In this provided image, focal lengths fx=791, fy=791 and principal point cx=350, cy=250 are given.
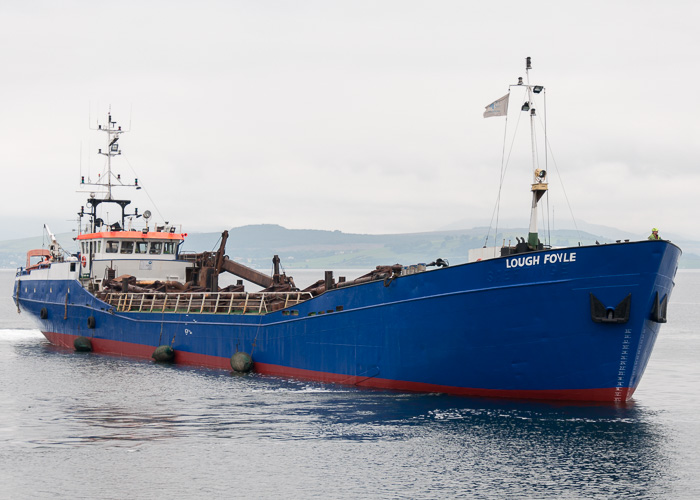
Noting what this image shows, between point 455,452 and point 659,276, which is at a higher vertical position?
point 659,276

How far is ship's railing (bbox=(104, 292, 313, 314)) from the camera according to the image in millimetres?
35469

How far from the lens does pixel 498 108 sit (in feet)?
90.1

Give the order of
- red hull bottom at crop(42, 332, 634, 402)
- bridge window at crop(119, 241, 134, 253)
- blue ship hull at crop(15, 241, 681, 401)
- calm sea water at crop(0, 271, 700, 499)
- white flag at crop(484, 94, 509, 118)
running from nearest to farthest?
calm sea water at crop(0, 271, 700, 499)
blue ship hull at crop(15, 241, 681, 401)
red hull bottom at crop(42, 332, 634, 402)
white flag at crop(484, 94, 509, 118)
bridge window at crop(119, 241, 134, 253)

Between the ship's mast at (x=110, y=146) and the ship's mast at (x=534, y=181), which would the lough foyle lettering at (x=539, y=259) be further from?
the ship's mast at (x=110, y=146)

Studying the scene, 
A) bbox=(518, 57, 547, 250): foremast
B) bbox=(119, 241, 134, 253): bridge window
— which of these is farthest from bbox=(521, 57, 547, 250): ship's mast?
bbox=(119, 241, 134, 253): bridge window

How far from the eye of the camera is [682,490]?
58.3 ft

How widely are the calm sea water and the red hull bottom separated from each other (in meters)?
0.34

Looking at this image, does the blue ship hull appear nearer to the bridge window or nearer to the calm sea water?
the calm sea water

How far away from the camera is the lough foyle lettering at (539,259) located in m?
24.2

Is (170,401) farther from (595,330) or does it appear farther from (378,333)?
(595,330)

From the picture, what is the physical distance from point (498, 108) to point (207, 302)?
19514mm

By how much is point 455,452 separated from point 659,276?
28.5ft

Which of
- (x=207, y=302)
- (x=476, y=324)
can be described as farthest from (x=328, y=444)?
(x=207, y=302)

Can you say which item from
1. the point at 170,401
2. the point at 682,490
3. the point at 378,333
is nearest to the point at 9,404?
the point at 170,401
